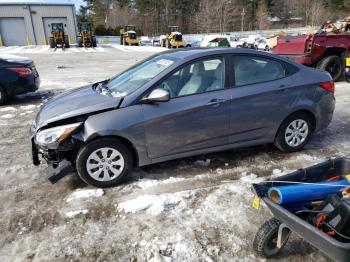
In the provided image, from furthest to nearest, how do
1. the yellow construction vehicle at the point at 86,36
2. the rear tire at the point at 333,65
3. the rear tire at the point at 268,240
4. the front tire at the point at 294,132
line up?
the yellow construction vehicle at the point at 86,36
the rear tire at the point at 333,65
the front tire at the point at 294,132
the rear tire at the point at 268,240

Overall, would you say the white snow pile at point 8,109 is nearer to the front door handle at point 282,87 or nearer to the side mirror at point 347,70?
the front door handle at point 282,87

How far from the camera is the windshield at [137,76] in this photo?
393 cm

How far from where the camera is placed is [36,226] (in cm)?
313

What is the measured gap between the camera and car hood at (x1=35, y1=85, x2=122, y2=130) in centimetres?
362

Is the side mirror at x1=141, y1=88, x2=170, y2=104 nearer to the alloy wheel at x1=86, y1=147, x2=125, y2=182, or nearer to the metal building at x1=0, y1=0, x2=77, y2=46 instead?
the alloy wheel at x1=86, y1=147, x2=125, y2=182

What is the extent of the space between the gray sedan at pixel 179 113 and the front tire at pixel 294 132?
14mm

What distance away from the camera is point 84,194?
3.65 m

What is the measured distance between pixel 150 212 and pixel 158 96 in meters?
1.27

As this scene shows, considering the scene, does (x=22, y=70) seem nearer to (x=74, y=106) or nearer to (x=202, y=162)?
(x=74, y=106)

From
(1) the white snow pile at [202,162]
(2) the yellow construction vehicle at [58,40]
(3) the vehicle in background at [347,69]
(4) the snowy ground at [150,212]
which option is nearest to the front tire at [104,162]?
(4) the snowy ground at [150,212]

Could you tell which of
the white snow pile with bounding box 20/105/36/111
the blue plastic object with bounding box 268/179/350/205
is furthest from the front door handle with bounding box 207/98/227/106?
the white snow pile with bounding box 20/105/36/111

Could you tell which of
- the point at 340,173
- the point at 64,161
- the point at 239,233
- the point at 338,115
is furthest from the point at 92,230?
the point at 338,115

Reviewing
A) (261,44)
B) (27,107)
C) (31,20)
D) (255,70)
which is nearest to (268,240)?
(255,70)

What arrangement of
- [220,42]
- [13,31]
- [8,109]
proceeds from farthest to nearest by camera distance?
1. [13,31]
2. [220,42]
3. [8,109]
